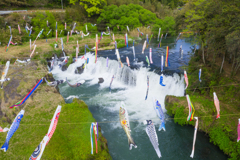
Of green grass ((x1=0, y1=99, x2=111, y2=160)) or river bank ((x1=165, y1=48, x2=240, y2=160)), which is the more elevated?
river bank ((x1=165, y1=48, x2=240, y2=160))

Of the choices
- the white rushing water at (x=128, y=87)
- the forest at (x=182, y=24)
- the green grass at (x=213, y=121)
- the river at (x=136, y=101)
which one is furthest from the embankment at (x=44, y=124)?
the forest at (x=182, y=24)

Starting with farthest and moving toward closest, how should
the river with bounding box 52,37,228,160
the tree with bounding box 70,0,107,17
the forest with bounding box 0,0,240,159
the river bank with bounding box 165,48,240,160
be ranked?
the tree with bounding box 70,0,107,17, the forest with bounding box 0,0,240,159, the river with bounding box 52,37,228,160, the river bank with bounding box 165,48,240,160

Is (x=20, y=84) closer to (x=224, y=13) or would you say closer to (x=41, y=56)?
(x=41, y=56)

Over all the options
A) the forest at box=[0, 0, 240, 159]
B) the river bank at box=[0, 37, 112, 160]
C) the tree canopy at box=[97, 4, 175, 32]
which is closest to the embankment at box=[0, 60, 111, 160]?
the river bank at box=[0, 37, 112, 160]

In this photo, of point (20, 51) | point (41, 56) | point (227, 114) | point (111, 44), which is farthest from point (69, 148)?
point (111, 44)

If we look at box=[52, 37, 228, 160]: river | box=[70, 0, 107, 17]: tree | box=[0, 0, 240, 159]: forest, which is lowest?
box=[52, 37, 228, 160]: river

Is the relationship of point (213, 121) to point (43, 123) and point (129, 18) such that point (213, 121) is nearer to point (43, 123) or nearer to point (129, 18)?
point (43, 123)

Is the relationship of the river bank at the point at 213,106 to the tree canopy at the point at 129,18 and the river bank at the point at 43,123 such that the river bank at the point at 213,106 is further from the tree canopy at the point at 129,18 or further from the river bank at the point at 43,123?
the tree canopy at the point at 129,18

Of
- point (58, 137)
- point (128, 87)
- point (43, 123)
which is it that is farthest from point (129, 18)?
point (58, 137)

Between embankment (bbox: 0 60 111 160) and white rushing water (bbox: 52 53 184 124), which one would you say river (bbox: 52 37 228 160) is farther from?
embankment (bbox: 0 60 111 160)
